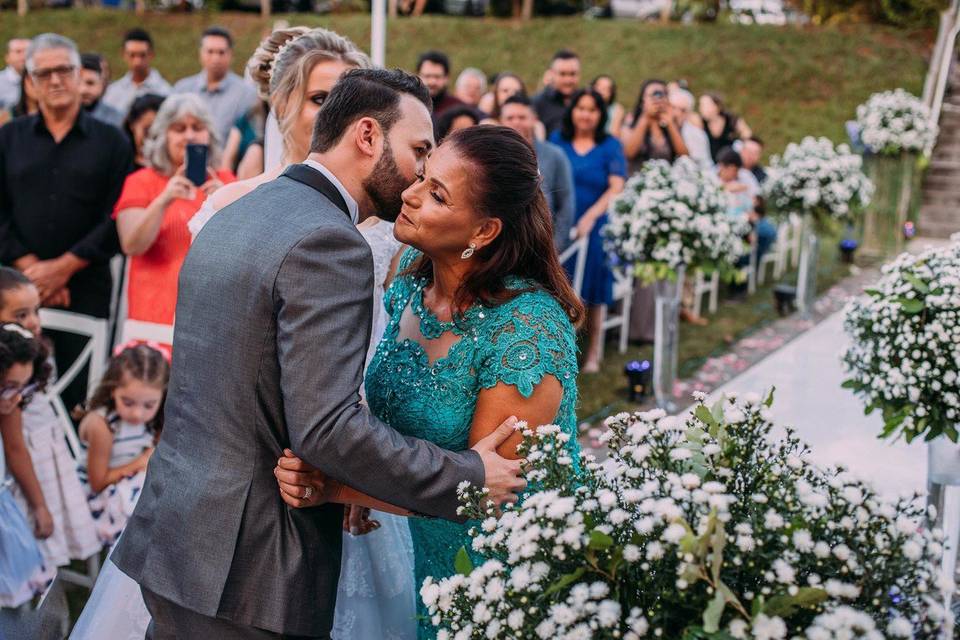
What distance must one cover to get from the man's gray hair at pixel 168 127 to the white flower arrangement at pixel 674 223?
9.72 ft

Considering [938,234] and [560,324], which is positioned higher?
[560,324]

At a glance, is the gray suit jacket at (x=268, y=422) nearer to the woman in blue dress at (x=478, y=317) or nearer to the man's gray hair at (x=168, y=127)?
the woman in blue dress at (x=478, y=317)

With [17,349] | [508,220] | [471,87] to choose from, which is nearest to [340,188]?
[508,220]

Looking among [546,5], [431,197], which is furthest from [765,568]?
[546,5]

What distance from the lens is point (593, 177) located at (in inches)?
314

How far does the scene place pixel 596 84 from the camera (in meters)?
10.5

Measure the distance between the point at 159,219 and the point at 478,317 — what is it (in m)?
2.82

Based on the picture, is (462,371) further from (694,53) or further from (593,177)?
(694,53)

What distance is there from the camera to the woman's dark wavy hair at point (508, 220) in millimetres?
2305

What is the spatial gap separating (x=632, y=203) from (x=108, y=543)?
4.25 m

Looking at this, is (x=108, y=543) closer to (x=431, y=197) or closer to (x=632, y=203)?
(x=431, y=197)

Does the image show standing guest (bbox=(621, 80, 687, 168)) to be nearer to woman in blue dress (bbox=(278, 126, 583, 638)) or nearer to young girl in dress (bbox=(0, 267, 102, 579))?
young girl in dress (bbox=(0, 267, 102, 579))

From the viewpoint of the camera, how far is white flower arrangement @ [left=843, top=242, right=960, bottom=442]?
3.30m

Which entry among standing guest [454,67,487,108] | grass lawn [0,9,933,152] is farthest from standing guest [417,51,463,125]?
grass lawn [0,9,933,152]
